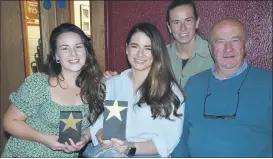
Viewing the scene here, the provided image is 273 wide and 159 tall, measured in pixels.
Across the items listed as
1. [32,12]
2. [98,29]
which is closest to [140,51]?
[98,29]

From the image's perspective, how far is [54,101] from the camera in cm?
217

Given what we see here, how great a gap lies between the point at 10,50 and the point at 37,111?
5.39 ft

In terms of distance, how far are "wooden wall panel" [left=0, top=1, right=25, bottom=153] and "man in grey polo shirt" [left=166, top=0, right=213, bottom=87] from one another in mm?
1994

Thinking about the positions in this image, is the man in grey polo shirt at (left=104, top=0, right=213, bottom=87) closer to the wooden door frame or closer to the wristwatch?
the wristwatch

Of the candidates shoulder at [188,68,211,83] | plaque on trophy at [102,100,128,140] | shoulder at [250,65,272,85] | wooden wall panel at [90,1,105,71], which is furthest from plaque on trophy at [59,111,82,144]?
wooden wall panel at [90,1,105,71]

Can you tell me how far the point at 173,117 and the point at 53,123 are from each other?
3.10ft

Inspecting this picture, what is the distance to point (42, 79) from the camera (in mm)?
2195

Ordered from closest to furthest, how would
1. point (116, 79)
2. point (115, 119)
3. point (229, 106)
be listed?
point (115, 119)
point (229, 106)
point (116, 79)

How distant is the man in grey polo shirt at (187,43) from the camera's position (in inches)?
101

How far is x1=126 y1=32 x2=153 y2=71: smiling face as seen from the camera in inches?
85.3

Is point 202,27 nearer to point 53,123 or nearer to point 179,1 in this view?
point 179,1

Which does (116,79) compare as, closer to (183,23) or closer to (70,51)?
(70,51)

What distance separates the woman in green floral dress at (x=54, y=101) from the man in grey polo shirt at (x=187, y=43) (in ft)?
2.63

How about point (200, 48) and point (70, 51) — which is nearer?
point (70, 51)
